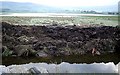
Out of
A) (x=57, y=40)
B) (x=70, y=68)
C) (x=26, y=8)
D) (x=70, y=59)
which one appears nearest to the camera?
(x=70, y=68)

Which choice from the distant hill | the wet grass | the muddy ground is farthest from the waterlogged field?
the wet grass

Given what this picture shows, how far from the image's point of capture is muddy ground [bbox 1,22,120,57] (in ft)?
31.1

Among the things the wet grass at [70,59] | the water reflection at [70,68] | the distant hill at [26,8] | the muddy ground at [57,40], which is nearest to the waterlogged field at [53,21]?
the distant hill at [26,8]

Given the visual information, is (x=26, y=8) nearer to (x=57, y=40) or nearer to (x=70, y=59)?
(x=57, y=40)

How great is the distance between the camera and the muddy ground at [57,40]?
947 cm

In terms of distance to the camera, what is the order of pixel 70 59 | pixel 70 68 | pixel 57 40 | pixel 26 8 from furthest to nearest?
pixel 26 8
pixel 57 40
pixel 70 59
pixel 70 68

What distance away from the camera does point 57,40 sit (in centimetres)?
1092

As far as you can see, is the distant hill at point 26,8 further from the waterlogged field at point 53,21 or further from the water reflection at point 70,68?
the water reflection at point 70,68

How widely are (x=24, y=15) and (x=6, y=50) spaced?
27.7ft

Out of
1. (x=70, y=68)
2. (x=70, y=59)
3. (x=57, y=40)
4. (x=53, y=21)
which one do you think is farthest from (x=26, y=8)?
(x=70, y=68)

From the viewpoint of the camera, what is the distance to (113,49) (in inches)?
403

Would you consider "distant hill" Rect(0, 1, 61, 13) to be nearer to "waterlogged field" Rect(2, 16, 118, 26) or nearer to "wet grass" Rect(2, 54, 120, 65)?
"waterlogged field" Rect(2, 16, 118, 26)

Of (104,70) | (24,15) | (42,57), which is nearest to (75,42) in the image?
(42,57)

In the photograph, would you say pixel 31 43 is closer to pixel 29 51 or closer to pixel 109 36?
pixel 29 51
